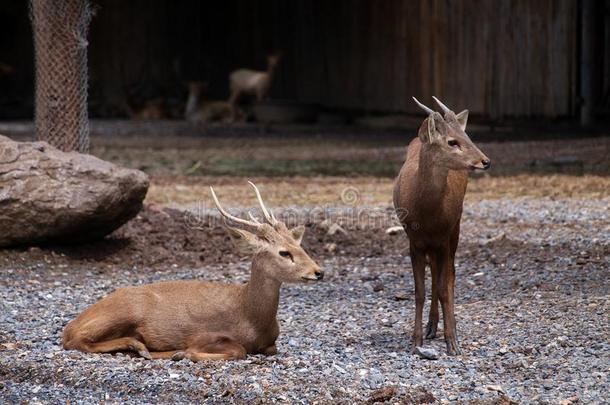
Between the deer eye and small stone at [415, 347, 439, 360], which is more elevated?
the deer eye

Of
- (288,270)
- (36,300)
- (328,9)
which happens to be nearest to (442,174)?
(288,270)

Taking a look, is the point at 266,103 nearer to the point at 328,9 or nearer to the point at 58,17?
the point at 328,9

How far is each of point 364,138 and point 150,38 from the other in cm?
1072

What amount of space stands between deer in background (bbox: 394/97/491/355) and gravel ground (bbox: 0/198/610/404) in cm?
31

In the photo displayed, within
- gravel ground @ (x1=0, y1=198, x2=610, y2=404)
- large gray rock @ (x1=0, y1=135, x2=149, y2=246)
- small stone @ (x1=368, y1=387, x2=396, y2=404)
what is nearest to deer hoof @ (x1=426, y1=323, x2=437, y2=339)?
gravel ground @ (x1=0, y1=198, x2=610, y2=404)

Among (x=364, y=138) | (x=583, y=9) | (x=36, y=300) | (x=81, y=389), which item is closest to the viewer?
(x=81, y=389)

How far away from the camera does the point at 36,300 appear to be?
29.4 ft

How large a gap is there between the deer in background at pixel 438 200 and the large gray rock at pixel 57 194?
3268mm

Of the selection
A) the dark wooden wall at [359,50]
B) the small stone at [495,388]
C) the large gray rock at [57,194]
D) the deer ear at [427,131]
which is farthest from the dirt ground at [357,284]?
the dark wooden wall at [359,50]

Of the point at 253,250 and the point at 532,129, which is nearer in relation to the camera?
the point at 253,250

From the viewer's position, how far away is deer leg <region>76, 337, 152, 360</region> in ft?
Result: 23.1

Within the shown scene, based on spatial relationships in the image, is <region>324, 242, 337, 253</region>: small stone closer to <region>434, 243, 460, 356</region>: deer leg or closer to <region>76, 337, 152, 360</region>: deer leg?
<region>434, 243, 460, 356</region>: deer leg

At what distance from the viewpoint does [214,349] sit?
7020 mm

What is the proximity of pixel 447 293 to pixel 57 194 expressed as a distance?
3.75 meters
